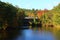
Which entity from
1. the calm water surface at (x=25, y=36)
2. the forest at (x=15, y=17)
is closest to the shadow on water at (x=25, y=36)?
the calm water surface at (x=25, y=36)

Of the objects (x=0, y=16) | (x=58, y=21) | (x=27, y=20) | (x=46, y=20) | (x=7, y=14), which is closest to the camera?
(x=0, y=16)

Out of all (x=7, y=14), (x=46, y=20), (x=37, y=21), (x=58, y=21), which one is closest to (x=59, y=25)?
(x=58, y=21)

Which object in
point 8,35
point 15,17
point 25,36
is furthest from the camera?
point 15,17

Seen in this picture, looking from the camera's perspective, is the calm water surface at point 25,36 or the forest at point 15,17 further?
the forest at point 15,17

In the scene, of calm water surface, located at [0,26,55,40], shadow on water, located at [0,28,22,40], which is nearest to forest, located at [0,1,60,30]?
shadow on water, located at [0,28,22,40]

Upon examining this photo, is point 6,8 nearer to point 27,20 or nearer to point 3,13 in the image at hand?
point 3,13

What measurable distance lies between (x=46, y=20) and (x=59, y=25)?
9.67 metres

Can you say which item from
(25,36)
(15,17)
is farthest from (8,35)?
(15,17)

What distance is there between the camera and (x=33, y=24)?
71.2m

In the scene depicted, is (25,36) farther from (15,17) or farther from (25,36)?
(15,17)

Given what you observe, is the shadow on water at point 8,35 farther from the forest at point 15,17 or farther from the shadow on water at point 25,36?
the forest at point 15,17

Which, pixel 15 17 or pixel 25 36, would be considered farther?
pixel 15 17

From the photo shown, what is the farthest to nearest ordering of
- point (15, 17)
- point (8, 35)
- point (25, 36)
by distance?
point (15, 17) < point (8, 35) < point (25, 36)

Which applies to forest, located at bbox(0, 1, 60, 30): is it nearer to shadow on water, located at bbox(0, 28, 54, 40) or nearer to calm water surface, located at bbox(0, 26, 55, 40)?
shadow on water, located at bbox(0, 28, 54, 40)
